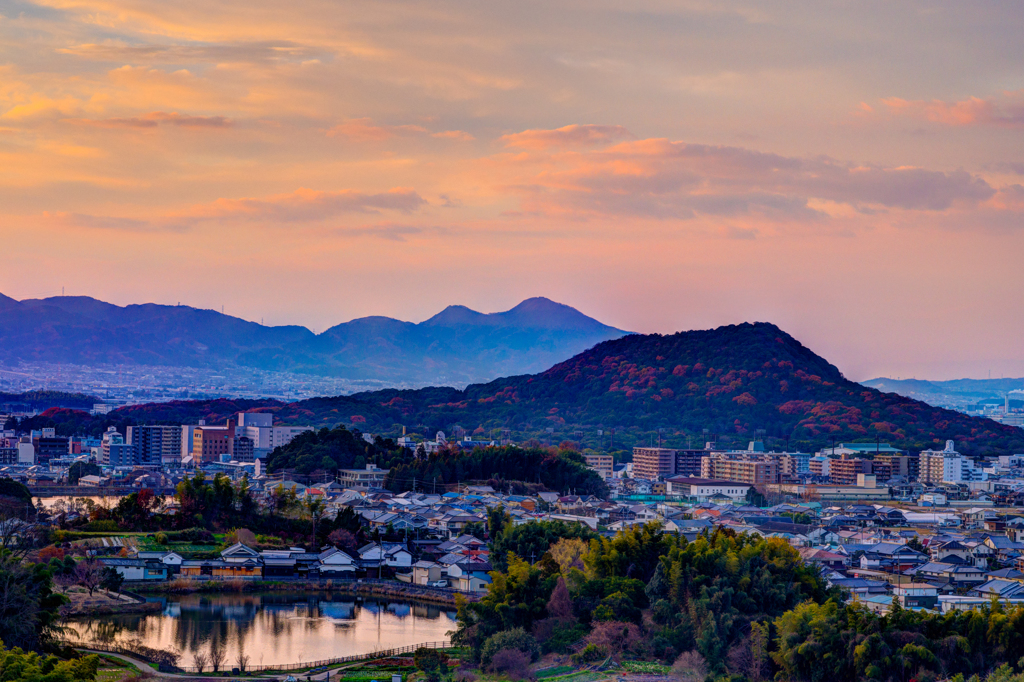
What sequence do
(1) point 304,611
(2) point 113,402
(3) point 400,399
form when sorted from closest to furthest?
1. (1) point 304,611
2. (3) point 400,399
3. (2) point 113,402

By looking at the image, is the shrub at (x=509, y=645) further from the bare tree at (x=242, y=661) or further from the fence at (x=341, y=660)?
the bare tree at (x=242, y=661)

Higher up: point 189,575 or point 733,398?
point 733,398

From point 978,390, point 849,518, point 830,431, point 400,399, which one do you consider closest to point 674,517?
point 849,518

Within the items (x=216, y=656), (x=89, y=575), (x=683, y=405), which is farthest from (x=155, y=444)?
(x=216, y=656)

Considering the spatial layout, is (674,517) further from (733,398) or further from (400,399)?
(400,399)

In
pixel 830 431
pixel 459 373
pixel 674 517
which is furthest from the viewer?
pixel 459 373

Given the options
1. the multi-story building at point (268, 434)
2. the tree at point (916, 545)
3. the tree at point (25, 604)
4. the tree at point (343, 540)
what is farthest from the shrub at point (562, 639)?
the multi-story building at point (268, 434)

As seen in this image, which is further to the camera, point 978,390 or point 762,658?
point 978,390

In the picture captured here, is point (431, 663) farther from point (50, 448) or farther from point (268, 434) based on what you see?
point (268, 434)

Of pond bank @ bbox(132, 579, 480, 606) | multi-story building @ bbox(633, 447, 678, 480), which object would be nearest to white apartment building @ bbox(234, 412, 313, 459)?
multi-story building @ bbox(633, 447, 678, 480)
